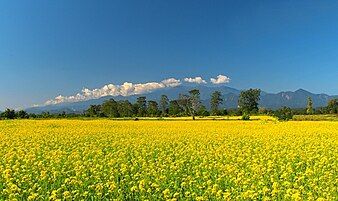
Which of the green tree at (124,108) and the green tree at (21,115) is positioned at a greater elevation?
the green tree at (124,108)

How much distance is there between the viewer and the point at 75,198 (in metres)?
8.55

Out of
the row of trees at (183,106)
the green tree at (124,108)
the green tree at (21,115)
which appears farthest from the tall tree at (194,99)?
the green tree at (21,115)

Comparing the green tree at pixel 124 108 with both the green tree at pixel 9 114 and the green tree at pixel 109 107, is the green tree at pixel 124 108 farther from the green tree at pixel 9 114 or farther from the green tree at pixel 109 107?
the green tree at pixel 9 114

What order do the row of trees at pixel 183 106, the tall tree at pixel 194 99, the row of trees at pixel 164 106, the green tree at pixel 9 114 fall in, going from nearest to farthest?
the green tree at pixel 9 114
the row of trees at pixel 164 106
the row of trees at pixel 183 106
the tall tree at pixel 194 99

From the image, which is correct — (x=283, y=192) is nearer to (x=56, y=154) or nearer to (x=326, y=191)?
(x=326, y=191)

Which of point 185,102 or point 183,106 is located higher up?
point 185,102

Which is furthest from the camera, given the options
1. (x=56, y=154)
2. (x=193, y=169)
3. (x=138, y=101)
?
(x=138, y=101)

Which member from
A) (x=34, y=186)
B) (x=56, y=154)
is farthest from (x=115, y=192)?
(x=56, y=154)

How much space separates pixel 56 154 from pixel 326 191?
9445 mm

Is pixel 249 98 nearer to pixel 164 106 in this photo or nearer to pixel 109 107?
pixel 164 106

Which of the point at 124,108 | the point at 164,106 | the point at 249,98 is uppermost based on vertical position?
the point at 249,98

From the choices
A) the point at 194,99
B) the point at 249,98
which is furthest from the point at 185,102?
the point at 249,98

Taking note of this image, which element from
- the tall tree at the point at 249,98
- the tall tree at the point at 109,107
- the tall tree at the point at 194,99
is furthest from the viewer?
the tall tree at the point at 109,107

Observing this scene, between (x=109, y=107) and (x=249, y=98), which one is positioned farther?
(x=109, y=107)
